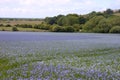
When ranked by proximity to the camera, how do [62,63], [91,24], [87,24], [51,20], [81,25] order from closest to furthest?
1. [62,63]
2. [91,24]
3. [87,24]
4. [81,25]
5. [51,20]

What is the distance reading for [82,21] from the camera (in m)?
145

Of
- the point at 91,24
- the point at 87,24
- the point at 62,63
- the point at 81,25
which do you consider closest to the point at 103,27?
the point at 91,24

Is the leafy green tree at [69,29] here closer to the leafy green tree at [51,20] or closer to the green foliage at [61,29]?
the green foliage at [61,29]

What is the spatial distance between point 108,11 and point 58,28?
63.6 meters

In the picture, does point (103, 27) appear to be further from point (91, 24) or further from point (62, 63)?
point (62, 63)

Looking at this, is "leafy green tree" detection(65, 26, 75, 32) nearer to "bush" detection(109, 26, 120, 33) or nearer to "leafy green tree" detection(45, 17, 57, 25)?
"leafy green tree" detection(45, 17, 57, 25)

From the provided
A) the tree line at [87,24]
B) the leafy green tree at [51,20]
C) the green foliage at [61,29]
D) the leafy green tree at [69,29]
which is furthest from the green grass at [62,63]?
the leafy green tree at [51,20]

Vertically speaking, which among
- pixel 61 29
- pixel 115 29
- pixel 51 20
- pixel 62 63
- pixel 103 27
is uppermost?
pixel 62 63

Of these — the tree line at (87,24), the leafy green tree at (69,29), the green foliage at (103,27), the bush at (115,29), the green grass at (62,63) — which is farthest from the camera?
the leafy green tree at (69,29)

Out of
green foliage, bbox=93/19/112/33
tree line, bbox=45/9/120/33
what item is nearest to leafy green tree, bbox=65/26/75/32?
tree line, bbox=45/9/120/33

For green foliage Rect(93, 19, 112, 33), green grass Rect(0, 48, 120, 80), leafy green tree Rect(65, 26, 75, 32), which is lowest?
leafy green tree Rect(65, 26, 75, 32)

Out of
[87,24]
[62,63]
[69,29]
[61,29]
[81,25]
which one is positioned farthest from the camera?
[81,25]

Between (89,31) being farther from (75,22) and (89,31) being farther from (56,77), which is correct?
(56,77)

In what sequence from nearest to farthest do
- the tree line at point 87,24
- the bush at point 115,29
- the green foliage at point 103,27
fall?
the bush at point 115,29 < the green foliage at point 103,27 < the tree line at point 87,24
